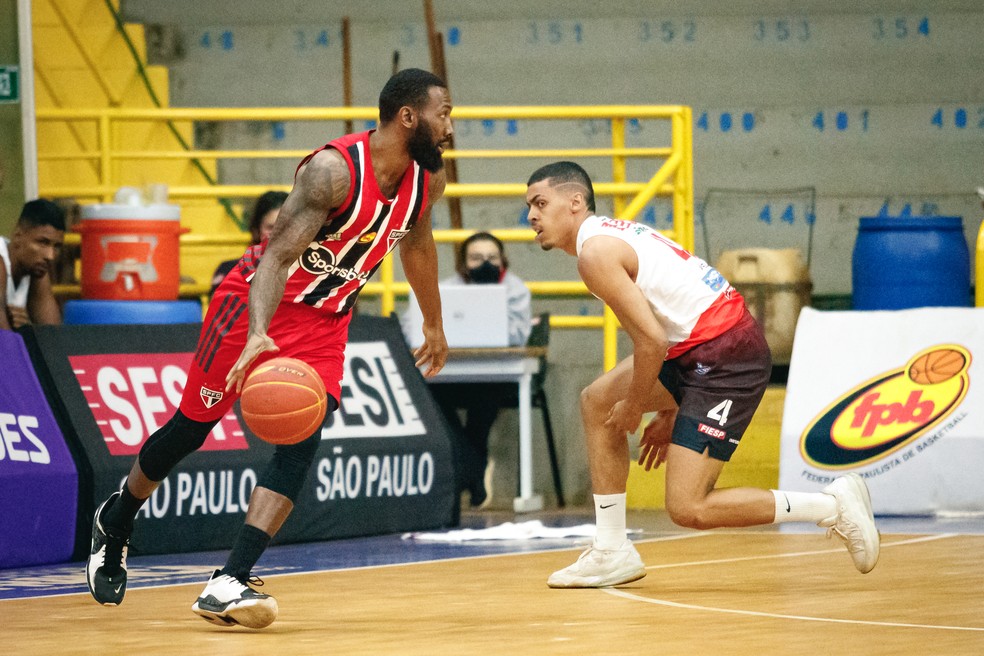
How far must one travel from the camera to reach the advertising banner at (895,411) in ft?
32.4

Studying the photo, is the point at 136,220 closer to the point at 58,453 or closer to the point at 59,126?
the point at 58,453

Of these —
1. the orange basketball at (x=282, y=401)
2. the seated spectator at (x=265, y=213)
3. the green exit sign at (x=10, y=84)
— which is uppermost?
the green exit sign at (x=10, y=84)

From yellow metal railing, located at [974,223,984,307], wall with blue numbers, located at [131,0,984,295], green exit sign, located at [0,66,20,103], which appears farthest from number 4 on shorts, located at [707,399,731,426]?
wall with blue numbers, located at [131,0,984,295]

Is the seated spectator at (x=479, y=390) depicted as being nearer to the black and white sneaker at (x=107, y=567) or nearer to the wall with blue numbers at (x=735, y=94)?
the wall with blue numbers at (x=735, y=94)

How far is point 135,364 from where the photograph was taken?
870cm

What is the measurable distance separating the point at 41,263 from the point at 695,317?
431cm

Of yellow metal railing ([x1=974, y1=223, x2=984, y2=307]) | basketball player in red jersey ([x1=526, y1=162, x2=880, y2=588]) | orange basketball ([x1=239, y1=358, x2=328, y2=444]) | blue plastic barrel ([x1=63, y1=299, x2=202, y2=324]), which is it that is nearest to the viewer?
orange basketball ([x1=239, y1=358, x2=328, y2=444])

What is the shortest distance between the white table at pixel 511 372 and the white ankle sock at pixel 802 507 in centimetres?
430

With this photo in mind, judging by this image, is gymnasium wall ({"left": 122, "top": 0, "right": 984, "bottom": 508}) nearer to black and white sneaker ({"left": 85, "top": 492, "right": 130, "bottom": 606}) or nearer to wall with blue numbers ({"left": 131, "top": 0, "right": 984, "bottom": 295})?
wall with blue numbers ({"left": 131, "top": 0, "right": 984, "bottom": 295})

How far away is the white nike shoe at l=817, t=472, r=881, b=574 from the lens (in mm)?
6566

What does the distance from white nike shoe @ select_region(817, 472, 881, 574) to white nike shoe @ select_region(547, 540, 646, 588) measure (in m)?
0.80

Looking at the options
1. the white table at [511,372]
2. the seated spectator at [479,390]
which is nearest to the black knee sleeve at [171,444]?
the white table at [511,372]

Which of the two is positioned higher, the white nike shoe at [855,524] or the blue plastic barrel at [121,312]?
the blue plastic barrel at [121,312]

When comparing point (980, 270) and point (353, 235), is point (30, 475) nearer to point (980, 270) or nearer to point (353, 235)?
point (353, 235)
